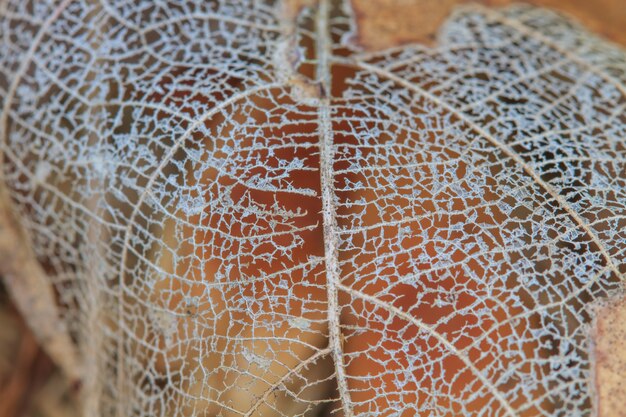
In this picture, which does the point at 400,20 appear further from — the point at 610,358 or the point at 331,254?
the point at 610,358

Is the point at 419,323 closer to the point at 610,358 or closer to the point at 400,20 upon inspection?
the point at 610,358

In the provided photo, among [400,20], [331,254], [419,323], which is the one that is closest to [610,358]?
[419,323]

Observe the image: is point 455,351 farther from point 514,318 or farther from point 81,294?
point 81,294

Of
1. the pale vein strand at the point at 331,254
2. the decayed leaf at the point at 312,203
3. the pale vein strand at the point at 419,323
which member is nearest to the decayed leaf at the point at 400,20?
the decayed leaf at the point at 312,203

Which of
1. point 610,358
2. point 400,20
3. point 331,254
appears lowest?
point 610,358

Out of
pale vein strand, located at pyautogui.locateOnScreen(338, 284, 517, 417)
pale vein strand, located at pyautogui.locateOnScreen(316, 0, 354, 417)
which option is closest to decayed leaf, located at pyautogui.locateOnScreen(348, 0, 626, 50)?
pale vein strand, located at pyautogui.locateOnScreen(316, 0, 354, 417)

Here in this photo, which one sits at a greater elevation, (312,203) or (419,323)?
(312,203)

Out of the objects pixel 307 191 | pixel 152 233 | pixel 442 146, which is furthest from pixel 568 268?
pixel 152 233

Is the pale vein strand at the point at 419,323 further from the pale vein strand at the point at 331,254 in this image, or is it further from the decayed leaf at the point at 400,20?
the decayed leaf at the point at 400,20

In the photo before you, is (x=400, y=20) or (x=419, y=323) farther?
(x=400, y=20)
